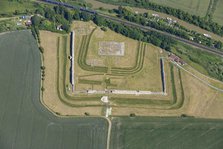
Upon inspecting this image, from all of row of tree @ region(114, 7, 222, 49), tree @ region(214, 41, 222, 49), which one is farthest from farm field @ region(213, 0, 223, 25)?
tree @ region(214, 41, 222, 49)

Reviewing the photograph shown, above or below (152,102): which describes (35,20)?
above

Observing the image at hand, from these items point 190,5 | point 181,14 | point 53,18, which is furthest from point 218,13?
point 53,18

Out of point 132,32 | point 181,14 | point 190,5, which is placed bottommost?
point 132,32

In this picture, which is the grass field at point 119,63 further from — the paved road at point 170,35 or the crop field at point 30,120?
the crop field at point 30,120

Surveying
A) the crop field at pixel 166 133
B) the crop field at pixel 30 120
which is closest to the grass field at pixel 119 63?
the crop field at pixel 166 133

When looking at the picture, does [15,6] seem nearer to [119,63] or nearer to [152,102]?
[119,63]

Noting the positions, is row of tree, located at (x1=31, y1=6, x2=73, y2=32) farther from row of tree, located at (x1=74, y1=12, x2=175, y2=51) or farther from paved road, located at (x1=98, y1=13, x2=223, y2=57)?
paved road, located at (x1=98, y1=13, x2=223, y2=57)
